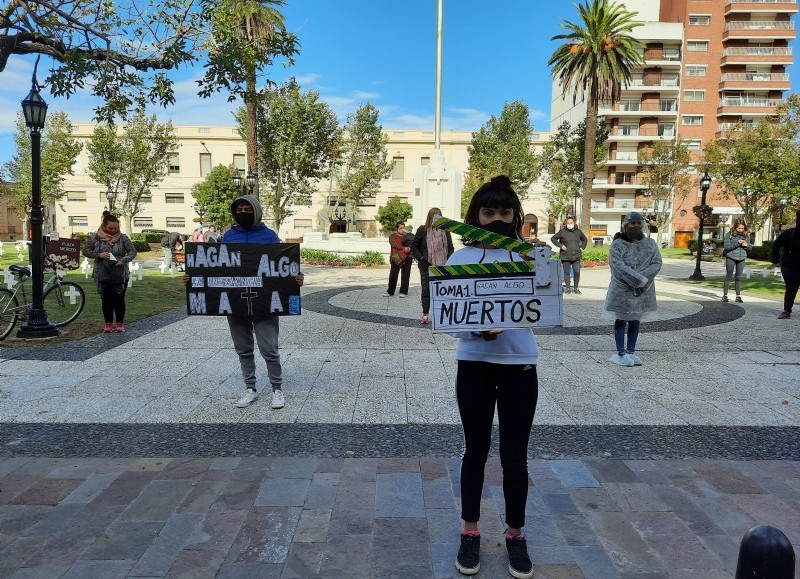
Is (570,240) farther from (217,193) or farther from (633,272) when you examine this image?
(217,193)

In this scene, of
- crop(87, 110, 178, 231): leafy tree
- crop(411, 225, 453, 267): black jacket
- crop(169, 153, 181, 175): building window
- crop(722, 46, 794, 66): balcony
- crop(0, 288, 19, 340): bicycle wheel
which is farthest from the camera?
crop(169, 153, 181, 175): building window

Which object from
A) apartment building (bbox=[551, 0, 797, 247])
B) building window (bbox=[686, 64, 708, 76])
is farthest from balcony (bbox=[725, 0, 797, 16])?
building window (bbox=[686, 64, 708, 76])

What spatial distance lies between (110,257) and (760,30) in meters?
68.8

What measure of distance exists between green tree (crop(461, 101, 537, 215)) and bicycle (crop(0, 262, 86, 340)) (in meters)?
42.5

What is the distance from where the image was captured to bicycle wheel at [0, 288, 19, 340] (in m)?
8.08

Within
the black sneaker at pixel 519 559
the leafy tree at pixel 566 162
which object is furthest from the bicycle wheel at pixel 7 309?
the leafy tree at pixel 566 162

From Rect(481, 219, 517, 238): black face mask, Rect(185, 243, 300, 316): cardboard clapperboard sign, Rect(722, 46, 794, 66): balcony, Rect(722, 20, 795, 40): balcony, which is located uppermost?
Rect(722, 20, 795, 40): balcony

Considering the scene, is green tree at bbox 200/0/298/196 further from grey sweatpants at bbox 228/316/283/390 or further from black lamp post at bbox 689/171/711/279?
black lamp post at bbox 689/171/711/279

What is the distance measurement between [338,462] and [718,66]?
2706 inches

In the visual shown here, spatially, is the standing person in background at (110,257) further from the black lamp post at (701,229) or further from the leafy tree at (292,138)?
the leafy tree at (292,138)

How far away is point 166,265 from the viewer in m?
20.1

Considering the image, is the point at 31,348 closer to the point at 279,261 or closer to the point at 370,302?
the point at 279,261

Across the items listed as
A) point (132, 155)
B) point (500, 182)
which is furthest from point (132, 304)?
point (132, 155)

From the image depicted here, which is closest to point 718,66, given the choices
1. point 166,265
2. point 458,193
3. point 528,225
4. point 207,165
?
point 528,225
